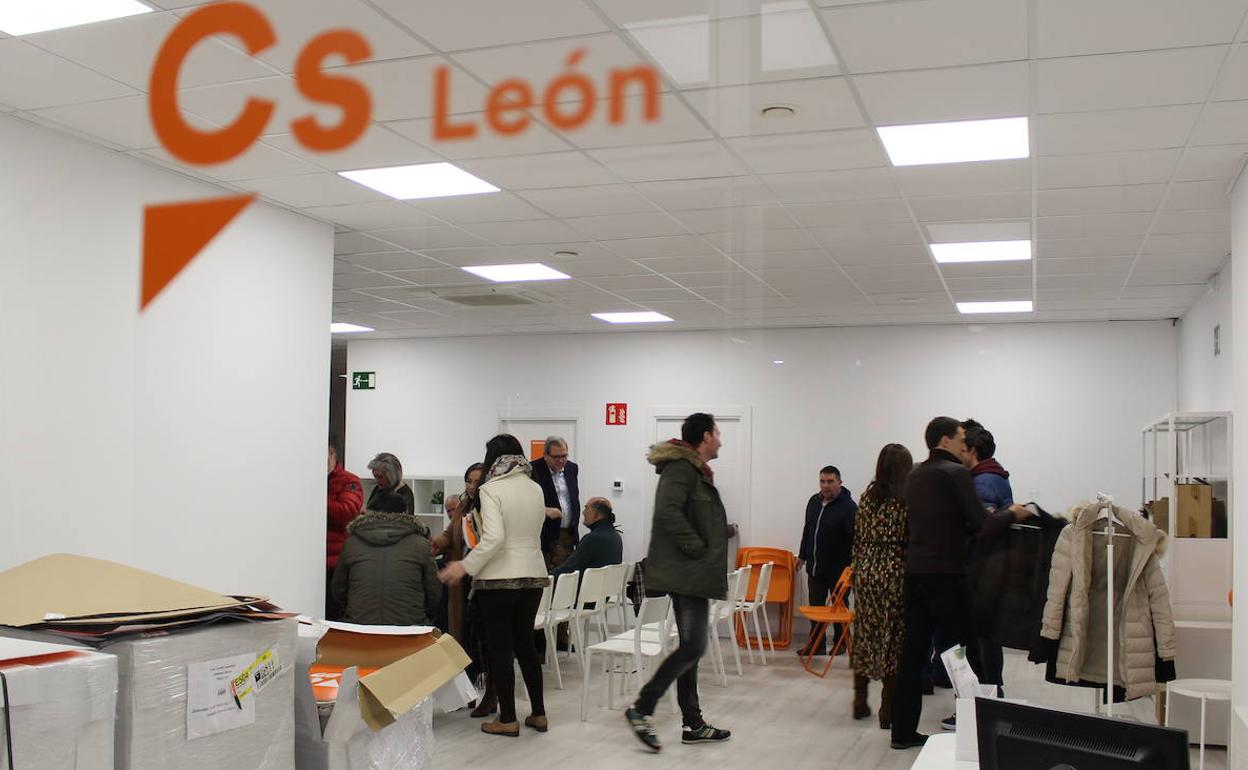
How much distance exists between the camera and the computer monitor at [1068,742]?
170 cm

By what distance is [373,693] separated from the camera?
1904 mm

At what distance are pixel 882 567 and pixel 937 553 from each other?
0.47m

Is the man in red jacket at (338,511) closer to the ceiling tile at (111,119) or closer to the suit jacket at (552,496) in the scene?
the suit jacket at (552,496)

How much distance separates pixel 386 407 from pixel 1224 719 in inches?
244

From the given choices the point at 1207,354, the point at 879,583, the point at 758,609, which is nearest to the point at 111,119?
Answer: the point at 879,583

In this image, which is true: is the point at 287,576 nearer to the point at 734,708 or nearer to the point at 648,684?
the point at 648,684

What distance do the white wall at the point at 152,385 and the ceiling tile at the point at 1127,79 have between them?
2623 millimetres

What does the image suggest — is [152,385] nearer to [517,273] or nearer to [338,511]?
[338,511]

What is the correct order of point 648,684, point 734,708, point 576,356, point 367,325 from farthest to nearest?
1. point 576,356
2. point 367,325
3. point 734,708
4. point 648,684

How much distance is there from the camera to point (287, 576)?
5477 millimetres

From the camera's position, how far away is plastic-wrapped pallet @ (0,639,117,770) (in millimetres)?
1393

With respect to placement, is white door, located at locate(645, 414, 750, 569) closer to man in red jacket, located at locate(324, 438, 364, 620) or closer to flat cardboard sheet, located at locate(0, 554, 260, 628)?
man in red jacket, located at locate(324, 438, 364, 620)

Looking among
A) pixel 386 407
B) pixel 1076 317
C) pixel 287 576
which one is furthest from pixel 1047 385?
pixel 287 576

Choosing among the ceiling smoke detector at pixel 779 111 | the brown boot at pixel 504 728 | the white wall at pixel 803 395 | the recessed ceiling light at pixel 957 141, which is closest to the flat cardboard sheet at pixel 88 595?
the ceiling smoke detector at pixel 779 111
